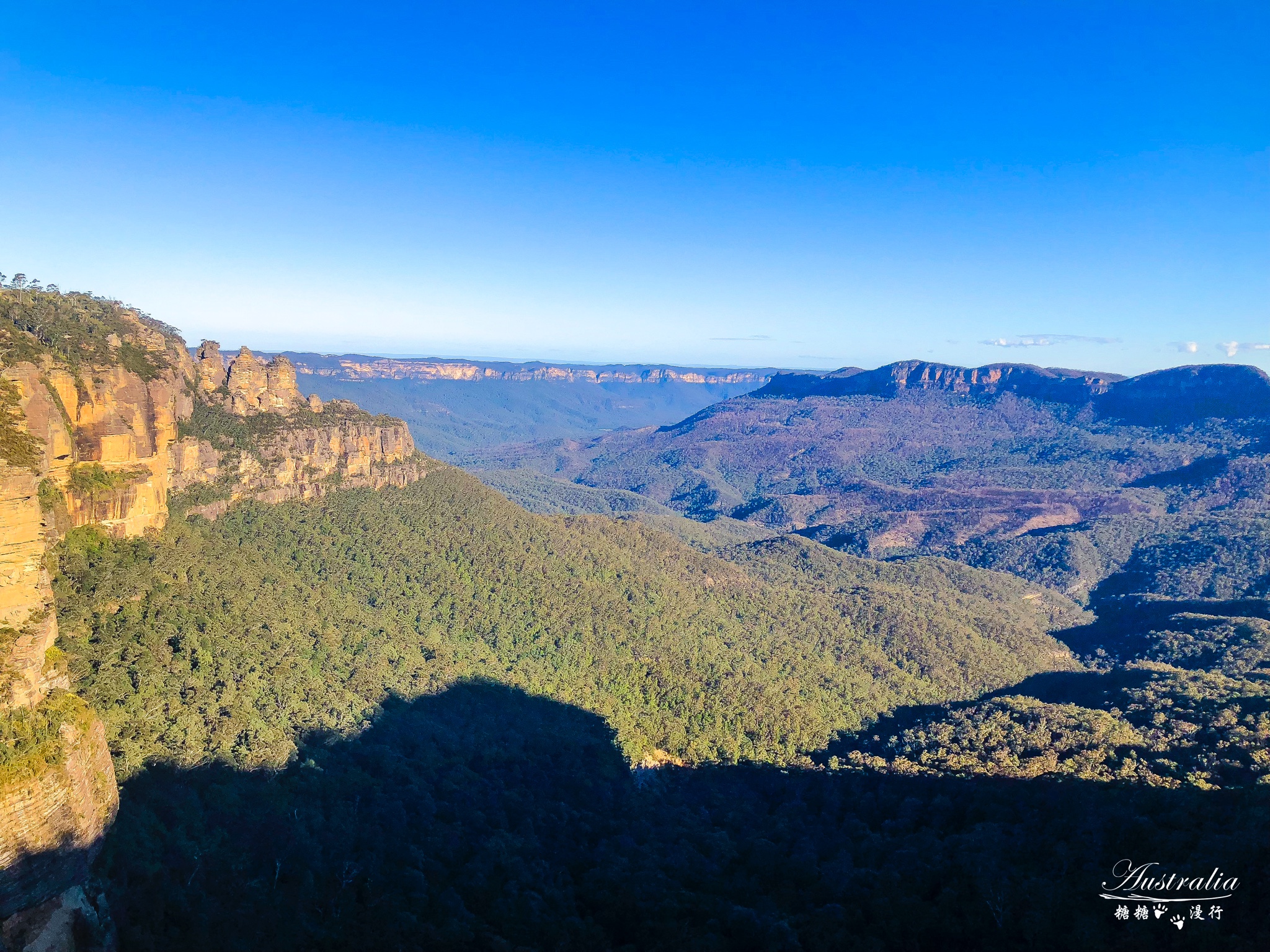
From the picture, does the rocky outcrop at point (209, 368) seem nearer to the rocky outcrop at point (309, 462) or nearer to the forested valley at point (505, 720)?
the forested valley at point (505, 720)

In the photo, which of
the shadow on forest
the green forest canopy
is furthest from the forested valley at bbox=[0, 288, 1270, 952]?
the green forest canopy

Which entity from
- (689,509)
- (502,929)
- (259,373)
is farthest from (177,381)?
(689,509)

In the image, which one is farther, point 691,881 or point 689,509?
point 689,509

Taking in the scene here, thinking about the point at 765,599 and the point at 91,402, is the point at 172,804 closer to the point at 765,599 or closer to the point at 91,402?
the point at 91,402

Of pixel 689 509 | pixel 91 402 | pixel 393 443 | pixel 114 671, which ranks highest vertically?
pixel 91 402

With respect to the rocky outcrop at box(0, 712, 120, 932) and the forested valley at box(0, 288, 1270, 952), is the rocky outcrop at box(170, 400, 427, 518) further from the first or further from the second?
the rocky outcrop at box(0, 712, 120, 932)

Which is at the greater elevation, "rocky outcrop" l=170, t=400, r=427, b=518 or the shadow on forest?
"rocky outcrop" l=170, t=400, r=427, b=518

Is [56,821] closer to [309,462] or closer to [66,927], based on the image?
[66,927]
